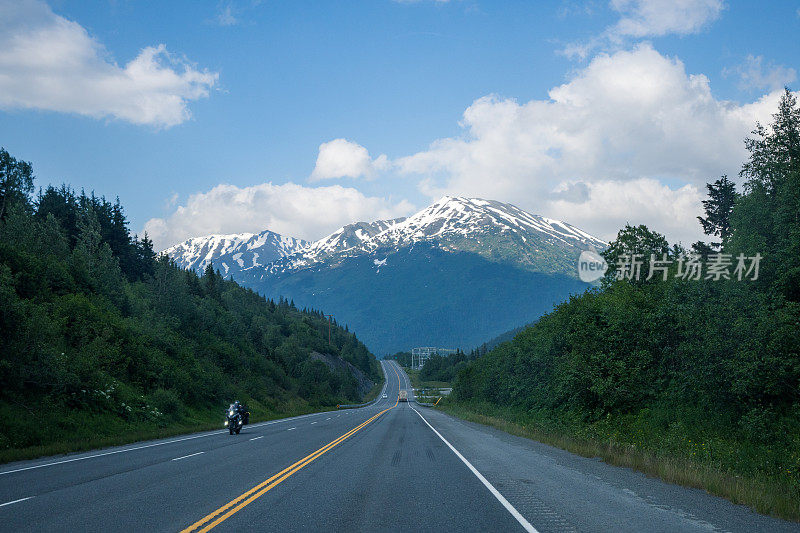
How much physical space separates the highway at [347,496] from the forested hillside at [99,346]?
22.8 ft

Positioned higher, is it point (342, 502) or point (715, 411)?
point (715, 411)

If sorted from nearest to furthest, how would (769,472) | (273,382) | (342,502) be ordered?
1. (342,502)
2. (769,472)
3. (273,382)

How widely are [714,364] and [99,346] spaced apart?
33.3 m

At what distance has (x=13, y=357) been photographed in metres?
22.1

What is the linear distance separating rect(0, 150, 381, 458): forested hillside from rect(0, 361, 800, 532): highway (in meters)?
6.95

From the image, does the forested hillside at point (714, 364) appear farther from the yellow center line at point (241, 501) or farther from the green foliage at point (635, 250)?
the yellow center line at point (241, 501)

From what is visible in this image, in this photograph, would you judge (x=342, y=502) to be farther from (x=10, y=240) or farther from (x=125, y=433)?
(x=10, y=240)

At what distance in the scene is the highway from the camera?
788 centimetres

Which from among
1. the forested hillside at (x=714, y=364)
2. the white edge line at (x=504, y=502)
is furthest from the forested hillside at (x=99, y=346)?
the forested hillside at (x=714, y=364)

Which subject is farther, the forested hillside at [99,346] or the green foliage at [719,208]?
the green foliage at [719,208]

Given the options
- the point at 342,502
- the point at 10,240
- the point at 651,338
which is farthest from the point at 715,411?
the point at 10,240

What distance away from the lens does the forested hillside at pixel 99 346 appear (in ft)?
73.0

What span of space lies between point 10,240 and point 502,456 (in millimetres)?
47146

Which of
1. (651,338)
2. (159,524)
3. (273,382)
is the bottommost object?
(273,382)
